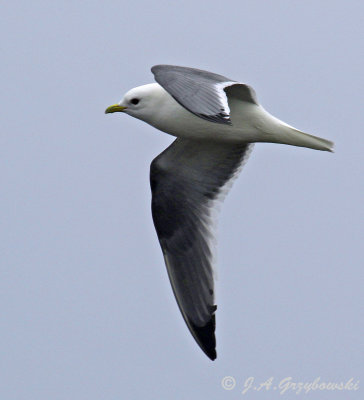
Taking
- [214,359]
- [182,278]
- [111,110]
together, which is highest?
[111,110]

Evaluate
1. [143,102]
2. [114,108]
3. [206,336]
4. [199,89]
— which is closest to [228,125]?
[143,102]

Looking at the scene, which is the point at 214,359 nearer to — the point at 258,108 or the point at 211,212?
the point at 211,212

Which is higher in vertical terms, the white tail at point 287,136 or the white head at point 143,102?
the white head at point 143,102

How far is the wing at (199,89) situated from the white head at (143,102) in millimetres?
666

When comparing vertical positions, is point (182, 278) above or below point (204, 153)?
below

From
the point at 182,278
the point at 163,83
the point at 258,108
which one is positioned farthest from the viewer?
the point at 182,278

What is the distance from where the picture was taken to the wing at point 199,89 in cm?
706

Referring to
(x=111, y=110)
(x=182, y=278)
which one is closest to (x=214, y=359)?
(x=182, y=278)

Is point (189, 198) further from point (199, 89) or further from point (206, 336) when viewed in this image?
point (199, 89)

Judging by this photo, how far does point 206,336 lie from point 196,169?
1471mm

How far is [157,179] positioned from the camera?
9750 millimetres

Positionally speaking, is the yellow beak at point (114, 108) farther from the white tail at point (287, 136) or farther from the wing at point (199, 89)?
the white tail at point (287, 136)

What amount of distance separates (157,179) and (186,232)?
524 mm

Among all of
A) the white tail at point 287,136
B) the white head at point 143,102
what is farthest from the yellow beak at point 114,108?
the white tail at point 287,136
